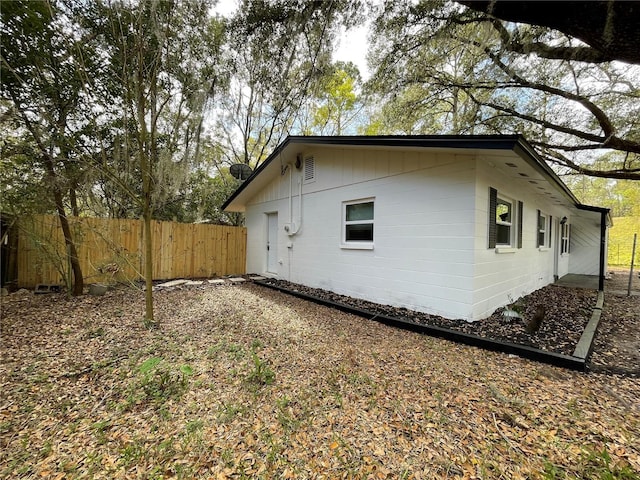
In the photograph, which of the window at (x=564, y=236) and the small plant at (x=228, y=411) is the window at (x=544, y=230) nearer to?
the window at (x=564, y=236)

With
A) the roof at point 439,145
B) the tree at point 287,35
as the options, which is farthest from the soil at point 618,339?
the tree at point 287,35

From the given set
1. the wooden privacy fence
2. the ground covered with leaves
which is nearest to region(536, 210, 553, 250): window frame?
the ground covered with leaves

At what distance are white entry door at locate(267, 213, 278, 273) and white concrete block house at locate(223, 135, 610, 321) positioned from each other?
0.56ft

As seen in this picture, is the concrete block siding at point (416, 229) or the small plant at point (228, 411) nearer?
the small plant at point (228, 411)

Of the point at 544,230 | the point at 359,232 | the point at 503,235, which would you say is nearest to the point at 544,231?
the point at 544,230

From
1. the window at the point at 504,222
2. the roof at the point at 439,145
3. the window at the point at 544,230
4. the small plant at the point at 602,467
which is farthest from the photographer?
the window at the point at 544,230

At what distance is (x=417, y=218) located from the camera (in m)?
4.60

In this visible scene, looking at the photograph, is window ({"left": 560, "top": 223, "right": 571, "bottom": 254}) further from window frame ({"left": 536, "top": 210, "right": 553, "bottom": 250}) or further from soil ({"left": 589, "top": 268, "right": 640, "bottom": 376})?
soil ({"left": 589, "top": 268, "right": 640, "bottom": 376})

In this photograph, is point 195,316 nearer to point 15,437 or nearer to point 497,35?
point 15,437

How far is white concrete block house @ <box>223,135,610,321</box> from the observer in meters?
4.02

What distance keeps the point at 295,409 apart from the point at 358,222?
162 inches

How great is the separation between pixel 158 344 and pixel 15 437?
4.94 ft

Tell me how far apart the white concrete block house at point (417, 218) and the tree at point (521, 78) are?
1722 millimetres

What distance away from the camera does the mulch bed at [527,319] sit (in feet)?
11.7
